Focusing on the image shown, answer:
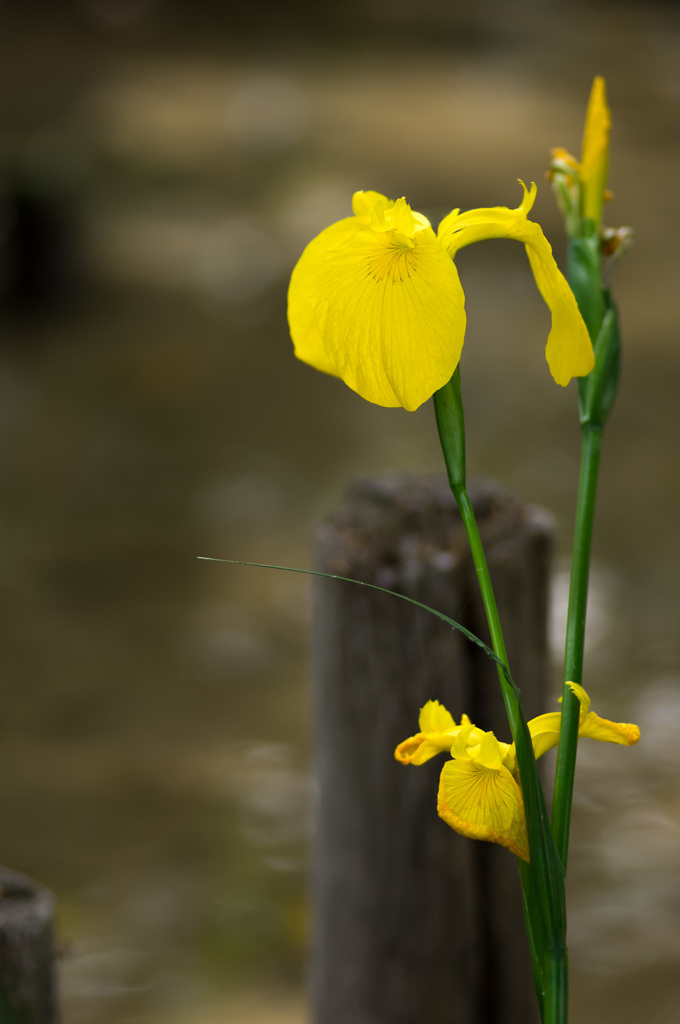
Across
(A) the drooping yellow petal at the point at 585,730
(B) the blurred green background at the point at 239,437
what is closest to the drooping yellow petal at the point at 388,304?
(A) the drooping yellow petal at the point at 585,730

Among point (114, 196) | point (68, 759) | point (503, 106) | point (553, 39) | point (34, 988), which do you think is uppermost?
point (553, 39)

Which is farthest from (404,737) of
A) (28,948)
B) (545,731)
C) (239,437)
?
(239,437)

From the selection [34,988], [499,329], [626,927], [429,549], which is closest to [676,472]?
[499,329]

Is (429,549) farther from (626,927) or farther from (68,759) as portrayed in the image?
(68,759)

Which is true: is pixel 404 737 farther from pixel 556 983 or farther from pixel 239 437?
pixel 239 437

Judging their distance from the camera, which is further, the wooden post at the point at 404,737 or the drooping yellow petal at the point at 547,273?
the wooden post at the point at 404,737

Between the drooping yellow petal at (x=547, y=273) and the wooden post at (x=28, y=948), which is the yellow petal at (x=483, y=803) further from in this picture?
the wooden post at (x=28, y=948)
